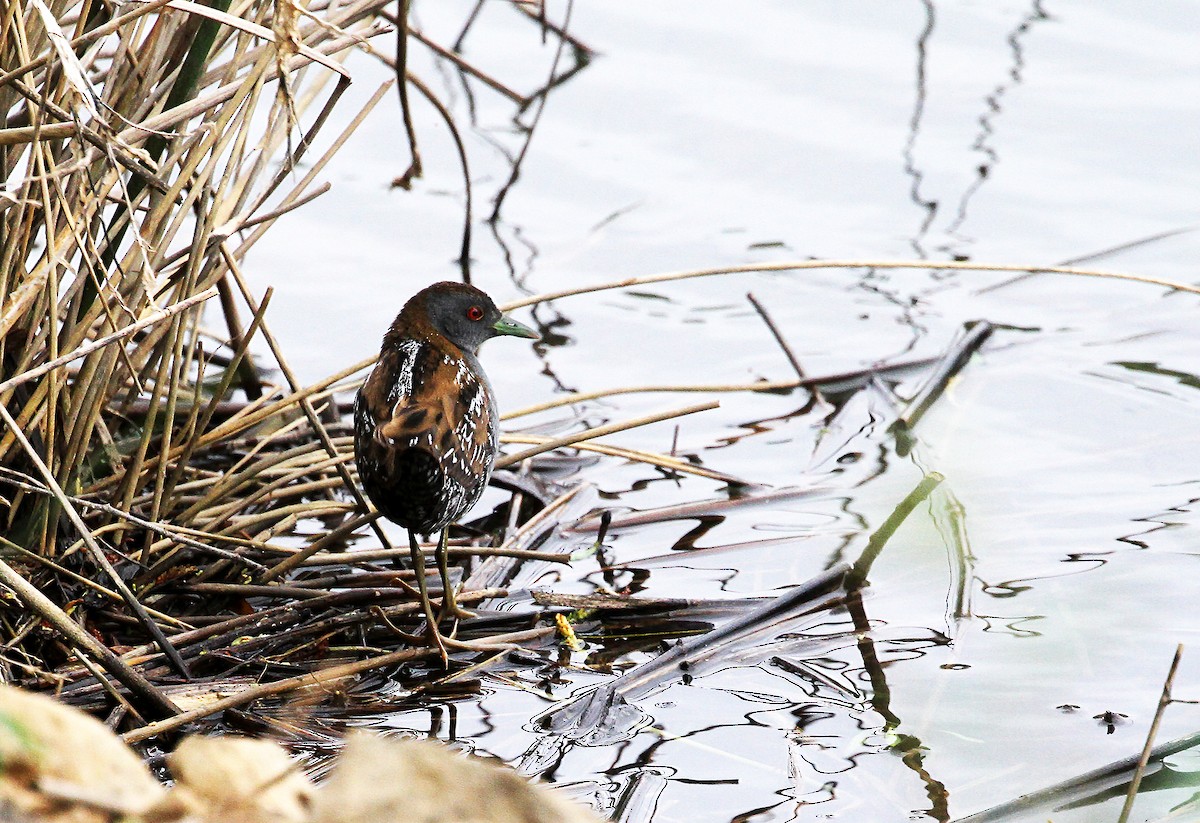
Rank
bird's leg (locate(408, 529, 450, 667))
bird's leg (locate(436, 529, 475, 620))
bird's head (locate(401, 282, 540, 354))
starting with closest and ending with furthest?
bird's leg (locate(408, 529, 450, 667)), bird's leg (locate(436, 529, 475, 620)), bird's head (locate(401, 282, 540, 354))

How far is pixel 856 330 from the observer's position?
6832 mm

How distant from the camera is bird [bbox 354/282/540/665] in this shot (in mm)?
4008

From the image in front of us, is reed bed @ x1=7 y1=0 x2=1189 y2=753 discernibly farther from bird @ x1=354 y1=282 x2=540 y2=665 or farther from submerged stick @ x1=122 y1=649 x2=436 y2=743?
bird @ x1=354 y1=282 x2=540 y2=665

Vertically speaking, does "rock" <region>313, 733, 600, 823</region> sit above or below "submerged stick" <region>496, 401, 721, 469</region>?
above

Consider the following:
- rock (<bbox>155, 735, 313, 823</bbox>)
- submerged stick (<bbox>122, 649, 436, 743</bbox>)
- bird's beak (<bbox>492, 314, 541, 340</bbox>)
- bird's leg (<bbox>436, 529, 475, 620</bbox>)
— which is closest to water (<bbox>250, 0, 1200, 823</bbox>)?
submerged stick (<bbox>122, 649, 436, 743</bbox>)

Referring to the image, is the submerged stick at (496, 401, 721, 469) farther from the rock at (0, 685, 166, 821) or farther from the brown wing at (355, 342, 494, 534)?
the rock at (0, 685, 166, 821)

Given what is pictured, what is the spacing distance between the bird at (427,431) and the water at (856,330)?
0.53 m

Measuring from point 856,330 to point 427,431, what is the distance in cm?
324

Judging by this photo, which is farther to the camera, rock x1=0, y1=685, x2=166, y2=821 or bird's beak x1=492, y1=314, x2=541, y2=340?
bird's beak x1=492, y1=314, x2=541, y2=340

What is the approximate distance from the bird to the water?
534mm

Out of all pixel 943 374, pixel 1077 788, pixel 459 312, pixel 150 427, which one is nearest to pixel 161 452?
pixel 150 427

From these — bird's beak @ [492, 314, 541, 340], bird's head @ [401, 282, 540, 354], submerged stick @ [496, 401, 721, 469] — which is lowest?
submerged stick @ [496, 401, 721, 469]

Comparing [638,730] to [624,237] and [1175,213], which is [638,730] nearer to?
[624,237]

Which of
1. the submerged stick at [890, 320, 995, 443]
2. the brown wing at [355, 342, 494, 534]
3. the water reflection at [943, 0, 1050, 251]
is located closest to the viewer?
the brown wing at [355, 342, 494, 534]
